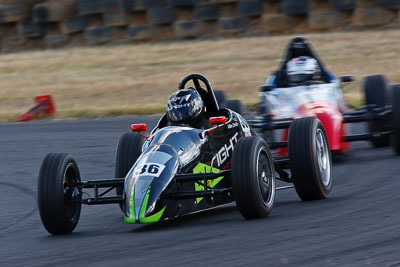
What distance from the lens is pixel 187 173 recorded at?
7.20 meters

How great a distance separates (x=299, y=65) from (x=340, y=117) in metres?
1.20

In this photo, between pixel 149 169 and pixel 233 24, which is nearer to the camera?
pixel 149 169

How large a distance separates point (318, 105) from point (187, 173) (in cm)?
351

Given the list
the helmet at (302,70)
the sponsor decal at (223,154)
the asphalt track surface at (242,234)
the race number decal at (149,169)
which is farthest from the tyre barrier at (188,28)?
the race number decal at (149,169)

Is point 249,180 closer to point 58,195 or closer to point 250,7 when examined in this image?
point 58,195

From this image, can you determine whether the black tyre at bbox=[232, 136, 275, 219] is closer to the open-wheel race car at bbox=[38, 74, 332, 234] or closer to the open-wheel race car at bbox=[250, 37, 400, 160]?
the open-wheel race car at bbox=[38, 74, 332, 234]

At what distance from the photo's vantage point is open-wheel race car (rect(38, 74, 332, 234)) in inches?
266

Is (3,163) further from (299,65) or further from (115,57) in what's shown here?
(115,57)

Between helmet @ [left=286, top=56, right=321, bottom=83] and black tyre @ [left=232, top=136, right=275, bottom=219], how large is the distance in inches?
162

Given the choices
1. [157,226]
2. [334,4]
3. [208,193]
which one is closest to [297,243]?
[208,193]

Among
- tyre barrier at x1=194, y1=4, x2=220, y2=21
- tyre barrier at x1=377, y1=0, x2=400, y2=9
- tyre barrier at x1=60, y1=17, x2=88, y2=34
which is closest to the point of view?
tyre barrier at x1=377, y1=0, x2=400, y2=9

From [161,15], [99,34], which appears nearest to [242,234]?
[161,15]

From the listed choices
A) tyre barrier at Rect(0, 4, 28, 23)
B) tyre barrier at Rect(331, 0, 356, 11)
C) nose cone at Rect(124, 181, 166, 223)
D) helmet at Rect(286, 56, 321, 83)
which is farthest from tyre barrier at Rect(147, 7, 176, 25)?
nose cone at Rect(124, 181, 166, 223)

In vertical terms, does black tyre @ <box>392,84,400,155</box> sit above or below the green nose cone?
below
